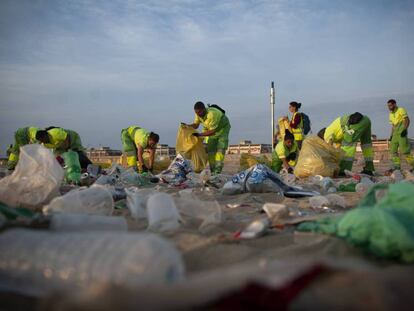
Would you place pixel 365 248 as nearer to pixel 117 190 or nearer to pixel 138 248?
pixel 138 248

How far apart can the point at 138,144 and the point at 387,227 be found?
6.77 meters

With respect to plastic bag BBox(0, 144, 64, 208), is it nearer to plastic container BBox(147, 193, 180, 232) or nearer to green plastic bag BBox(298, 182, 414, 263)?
plastic container BBox(147, 193, 180, 232)

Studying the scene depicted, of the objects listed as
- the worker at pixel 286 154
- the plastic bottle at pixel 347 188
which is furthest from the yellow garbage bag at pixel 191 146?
the plastic bottle at pixel 347 188

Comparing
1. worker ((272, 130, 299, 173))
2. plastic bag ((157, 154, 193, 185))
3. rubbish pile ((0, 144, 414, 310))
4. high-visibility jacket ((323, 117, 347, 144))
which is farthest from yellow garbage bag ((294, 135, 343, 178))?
rubbish pile ((0, 144, 414, 310))

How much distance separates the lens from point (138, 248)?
1.22 meters

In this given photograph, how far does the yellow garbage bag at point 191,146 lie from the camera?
7.48 metres

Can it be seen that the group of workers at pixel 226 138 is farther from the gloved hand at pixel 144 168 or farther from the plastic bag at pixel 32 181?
the plastic bag at pixel 32 181

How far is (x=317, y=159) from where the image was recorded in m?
6.14

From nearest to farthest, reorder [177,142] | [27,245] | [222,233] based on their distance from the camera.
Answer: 1. [27,245]
2. [222,233]
3. [177,142]

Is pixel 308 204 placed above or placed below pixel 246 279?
below

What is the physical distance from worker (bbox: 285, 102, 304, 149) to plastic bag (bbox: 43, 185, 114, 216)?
21.2 ft

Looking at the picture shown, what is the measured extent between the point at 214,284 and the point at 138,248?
1.25ft

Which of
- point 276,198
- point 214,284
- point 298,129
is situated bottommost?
point 276,198

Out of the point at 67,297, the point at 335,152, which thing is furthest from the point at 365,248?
the point at 335,152
